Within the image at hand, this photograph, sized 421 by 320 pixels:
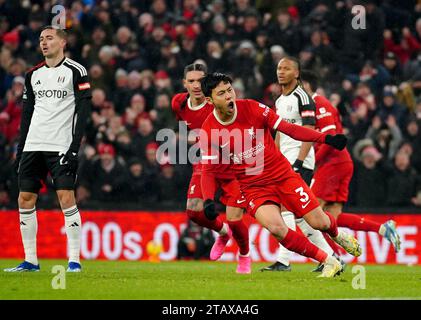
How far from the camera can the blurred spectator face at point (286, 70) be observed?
12055mm

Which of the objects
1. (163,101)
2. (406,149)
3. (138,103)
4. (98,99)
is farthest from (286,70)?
(98,99)

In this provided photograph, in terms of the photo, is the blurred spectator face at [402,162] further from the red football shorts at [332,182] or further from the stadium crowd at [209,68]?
the red football shorts at [332,182]

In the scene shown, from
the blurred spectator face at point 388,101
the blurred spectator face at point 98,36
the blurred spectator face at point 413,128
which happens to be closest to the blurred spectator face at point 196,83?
the blurred spectator face at point 413,128

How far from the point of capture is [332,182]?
1284cm

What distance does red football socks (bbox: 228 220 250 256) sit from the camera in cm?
1119

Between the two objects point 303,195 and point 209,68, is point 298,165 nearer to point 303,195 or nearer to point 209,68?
point 303,195

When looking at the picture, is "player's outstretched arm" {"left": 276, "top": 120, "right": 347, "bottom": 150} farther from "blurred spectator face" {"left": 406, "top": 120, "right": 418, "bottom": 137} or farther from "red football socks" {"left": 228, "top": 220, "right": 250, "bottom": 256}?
"blurred spectator face" {"left": 406, "top": 120, "right": 418, "bottom": 137}

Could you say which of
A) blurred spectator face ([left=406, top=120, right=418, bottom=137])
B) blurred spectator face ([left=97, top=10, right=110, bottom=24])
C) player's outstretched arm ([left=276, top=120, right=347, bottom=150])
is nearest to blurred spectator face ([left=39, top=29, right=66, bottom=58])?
player's outstretched arm ([left=276, top=120, right=347, bottom=150])

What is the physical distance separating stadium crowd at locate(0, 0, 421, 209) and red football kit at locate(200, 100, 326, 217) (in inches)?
255

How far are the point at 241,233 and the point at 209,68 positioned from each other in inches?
333

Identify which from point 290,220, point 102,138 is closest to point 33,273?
point 290,220

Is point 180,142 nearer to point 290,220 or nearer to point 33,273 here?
point 290,220

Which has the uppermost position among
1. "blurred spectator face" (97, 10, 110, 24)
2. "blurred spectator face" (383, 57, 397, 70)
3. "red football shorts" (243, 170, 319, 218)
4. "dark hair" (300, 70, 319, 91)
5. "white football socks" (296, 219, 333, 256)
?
"blurred spectator face" (97, 10, 110, 24)

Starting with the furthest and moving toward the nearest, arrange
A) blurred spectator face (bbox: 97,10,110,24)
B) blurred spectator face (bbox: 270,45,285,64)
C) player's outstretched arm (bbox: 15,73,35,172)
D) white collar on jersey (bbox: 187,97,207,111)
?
1. blurred spectator face (bbox: 97,10,110,24)
2. blurred spectator face (bbox: 270,45,285,64)
3. white collar on jersey (bbox: 187,97,207,111)
4. player's outstretched arm (bbox: 15,73,35,172)
